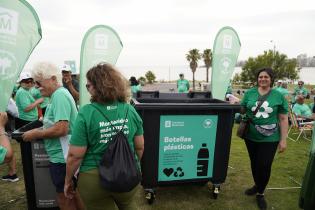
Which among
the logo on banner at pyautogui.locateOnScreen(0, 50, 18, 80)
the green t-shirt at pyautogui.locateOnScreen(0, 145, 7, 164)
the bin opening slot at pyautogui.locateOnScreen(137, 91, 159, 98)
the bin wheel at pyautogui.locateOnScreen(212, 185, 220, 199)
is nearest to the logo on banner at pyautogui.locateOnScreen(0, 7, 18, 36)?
the logo on banner at pyautogui.locateOnScreen(0, 50, 18, 80)

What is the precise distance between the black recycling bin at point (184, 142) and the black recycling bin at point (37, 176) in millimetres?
1116

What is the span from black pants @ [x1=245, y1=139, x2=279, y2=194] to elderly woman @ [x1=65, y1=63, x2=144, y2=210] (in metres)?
2.01

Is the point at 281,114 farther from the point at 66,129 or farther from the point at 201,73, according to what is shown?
the point at 201,73

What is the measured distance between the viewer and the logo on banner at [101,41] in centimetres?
481

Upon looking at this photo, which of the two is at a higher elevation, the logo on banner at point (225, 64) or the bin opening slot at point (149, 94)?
the logo on banner at point (225, 64)

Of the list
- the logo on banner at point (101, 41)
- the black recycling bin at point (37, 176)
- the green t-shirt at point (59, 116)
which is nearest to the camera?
the green t-shirt at point (59, 116)

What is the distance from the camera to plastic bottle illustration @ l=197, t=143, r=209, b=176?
3.37 metres

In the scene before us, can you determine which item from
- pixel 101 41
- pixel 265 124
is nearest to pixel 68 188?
pixel 265 124

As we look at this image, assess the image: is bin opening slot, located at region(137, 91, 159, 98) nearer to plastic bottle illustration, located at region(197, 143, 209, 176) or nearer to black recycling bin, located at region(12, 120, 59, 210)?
plastic bottle illustration, located at region(197, 143, 209, 176)

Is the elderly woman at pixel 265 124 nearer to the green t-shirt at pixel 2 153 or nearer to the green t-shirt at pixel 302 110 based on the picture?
the green t-shirt at pixel 2 153

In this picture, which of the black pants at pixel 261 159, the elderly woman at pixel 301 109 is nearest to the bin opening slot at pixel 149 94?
the black pants at pixel 261 159

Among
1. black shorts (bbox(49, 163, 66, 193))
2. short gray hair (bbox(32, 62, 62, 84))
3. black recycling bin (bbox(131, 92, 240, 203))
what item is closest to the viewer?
short gray hair (bbox(32, 62, 62, 84))

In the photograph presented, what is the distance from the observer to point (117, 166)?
177 cm

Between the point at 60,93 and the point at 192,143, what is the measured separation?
68.9 inches
